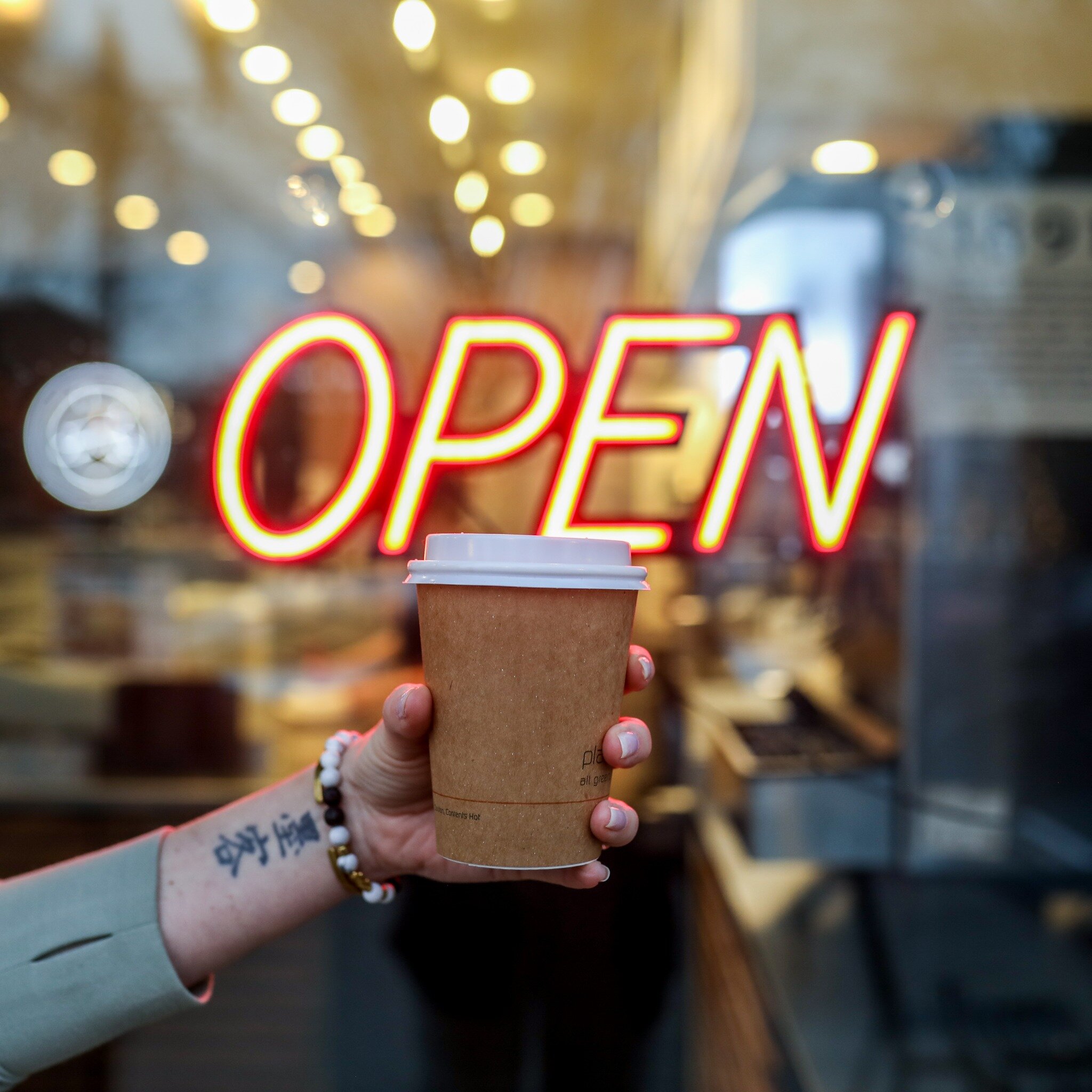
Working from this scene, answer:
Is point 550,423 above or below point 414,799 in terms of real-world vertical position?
above

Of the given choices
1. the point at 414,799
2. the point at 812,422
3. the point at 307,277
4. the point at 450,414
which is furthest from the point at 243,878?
the point at 307,277

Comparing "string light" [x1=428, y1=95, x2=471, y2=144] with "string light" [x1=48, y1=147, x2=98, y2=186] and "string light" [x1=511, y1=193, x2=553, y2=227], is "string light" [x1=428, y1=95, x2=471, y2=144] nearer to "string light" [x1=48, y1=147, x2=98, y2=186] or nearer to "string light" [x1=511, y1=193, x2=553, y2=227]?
"string light" [x1=511, y1=193, x2=553, y2=227]

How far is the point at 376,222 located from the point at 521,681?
2.08 m

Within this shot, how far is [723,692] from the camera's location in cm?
260

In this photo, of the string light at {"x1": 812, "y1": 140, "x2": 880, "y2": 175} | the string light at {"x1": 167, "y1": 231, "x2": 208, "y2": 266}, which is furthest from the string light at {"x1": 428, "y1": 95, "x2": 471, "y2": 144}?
the string light at {"x1": 812, "y1": 140, "x2": 880, "y2": 175}

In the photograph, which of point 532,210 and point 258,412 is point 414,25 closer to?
point 532,210

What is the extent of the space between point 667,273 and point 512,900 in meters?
1.38

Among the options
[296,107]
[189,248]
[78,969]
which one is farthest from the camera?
[189,248]

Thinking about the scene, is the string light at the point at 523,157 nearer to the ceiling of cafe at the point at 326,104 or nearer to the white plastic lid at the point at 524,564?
the ceiling of cafe at the point at 326,104

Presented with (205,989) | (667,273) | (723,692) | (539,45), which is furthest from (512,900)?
(539,45)

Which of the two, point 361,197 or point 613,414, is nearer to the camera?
point 613,414

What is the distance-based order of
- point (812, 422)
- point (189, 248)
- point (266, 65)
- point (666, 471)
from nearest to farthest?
point (812, 422) < point (666, 471) < point (266, 65) < point (189, 248)

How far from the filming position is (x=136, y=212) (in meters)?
2.56

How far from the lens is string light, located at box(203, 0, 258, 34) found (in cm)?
227
